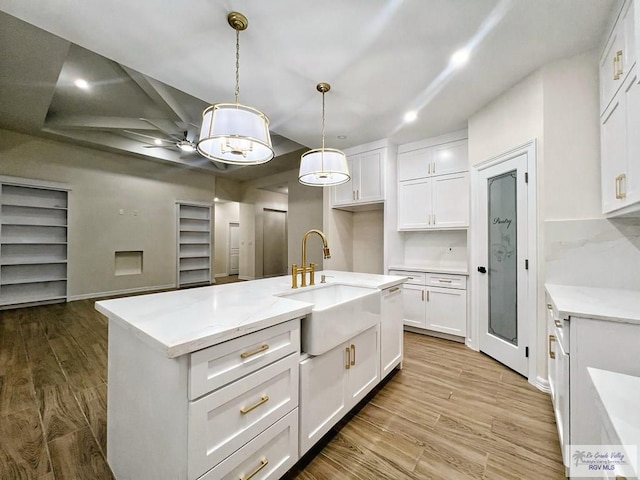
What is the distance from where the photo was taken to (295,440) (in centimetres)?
129

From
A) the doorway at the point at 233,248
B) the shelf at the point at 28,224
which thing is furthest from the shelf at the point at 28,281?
the doorway at the point at 233,248

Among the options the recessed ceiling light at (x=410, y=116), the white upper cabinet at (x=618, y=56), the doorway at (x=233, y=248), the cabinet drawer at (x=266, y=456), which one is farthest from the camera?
the doorway at (x=233, y=248)

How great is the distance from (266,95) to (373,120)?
4.38 ft

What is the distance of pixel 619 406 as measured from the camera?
Result: 2.26 feet

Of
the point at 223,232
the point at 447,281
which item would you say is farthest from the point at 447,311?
the point at 223,232

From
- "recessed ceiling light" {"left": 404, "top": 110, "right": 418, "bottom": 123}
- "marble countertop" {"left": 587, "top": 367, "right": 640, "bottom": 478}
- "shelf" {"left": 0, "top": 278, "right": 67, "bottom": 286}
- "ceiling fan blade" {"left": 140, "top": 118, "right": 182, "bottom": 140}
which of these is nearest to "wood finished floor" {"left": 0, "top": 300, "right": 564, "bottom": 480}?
"marble countertop" {"left": 587, "top": 367, "right": 640, "bottom": 478}

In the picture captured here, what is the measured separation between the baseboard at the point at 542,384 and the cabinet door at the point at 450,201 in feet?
5.75

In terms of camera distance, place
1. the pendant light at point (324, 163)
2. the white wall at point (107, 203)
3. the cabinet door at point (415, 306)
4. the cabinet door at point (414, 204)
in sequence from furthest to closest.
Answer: the white wall at point (107, 203) < the cabinet door at point (414, 204) < the cabinet door at point (415, 306) < the pendant light at point (324, 163)

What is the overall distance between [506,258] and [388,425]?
6.50ft

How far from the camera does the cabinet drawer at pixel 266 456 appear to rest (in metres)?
0.99

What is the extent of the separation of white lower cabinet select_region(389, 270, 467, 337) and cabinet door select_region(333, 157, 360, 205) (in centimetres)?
139

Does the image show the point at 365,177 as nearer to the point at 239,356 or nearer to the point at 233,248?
the point at 239,356

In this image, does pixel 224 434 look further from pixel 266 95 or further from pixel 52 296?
pixel 52 296

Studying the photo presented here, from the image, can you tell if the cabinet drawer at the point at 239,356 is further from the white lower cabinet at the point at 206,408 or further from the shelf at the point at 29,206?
the shelf at the point at 29,206
